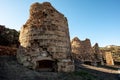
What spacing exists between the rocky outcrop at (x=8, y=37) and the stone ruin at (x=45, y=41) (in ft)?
31.8

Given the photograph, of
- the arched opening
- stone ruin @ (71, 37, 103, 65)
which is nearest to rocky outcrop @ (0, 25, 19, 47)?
stone ruin @ (71, 37, 103, 65)

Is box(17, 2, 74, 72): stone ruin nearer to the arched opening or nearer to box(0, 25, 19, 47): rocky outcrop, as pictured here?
the arched opening

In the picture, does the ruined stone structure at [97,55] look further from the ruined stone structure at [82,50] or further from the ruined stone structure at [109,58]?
the ruined stone structure at [82,50]

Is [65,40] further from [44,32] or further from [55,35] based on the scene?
[44,32]

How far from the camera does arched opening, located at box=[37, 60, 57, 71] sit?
30.2ft

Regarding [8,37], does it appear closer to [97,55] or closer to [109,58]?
[97,55]

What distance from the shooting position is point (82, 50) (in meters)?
20.4

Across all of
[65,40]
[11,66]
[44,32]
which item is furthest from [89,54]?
[11,66]

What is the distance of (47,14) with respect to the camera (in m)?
9.88

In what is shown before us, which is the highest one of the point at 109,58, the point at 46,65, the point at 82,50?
the point at 82,50

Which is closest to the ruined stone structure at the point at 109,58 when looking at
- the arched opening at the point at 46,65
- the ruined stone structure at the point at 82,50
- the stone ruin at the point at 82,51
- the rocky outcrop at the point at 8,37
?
the stone ruin at the point at 82,51

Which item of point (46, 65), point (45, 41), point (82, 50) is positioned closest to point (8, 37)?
point (82, 50)

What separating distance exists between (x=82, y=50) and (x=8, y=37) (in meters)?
10.5

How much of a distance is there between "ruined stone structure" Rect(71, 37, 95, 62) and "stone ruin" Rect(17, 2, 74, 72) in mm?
10357
